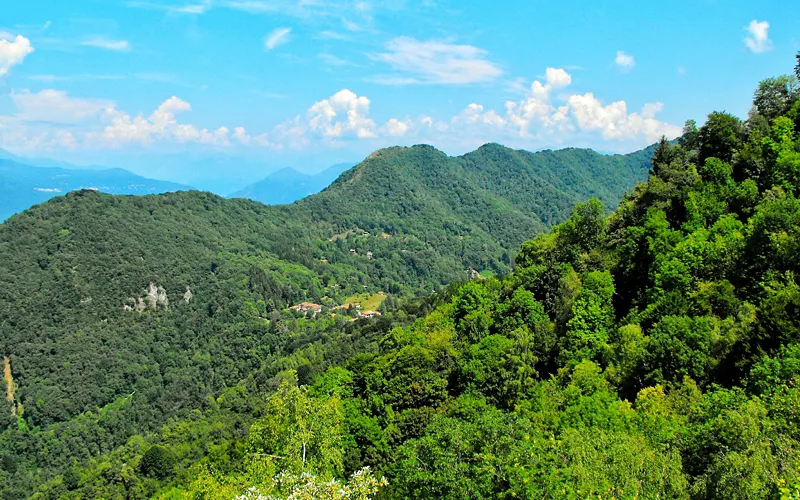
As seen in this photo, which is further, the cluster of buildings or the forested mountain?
the cluster of buildings

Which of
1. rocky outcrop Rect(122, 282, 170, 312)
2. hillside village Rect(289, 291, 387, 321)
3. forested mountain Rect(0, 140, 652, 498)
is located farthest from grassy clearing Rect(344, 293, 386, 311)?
rocky outcrop Rect(122, 282, 170, 312)

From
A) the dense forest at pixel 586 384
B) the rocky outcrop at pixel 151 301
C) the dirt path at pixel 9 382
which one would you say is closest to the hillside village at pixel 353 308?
the rocky outcrop at pixel 151 301

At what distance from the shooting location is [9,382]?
12662 centimetres

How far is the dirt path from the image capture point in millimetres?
120519

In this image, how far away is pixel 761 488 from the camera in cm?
1597

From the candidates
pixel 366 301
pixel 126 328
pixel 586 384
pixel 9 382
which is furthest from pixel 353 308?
pixel 586 384

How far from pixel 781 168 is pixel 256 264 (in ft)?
561

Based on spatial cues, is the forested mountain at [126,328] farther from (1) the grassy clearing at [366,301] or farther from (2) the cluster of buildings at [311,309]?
(1) the grassy clearing at [366,301]

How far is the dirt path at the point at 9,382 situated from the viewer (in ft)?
395

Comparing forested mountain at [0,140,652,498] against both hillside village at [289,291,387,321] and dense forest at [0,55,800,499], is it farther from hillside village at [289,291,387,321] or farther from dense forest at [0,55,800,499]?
dense forest at [0,55,800,499]

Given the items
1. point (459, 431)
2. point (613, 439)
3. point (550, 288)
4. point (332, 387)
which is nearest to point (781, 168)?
point (550, 288)

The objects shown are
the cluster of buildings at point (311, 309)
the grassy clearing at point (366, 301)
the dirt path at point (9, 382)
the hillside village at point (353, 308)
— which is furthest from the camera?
the grassy clearing at point (366, 301)

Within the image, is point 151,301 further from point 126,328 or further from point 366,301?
point 366,301

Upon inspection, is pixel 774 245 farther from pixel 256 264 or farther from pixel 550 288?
pixel 256 264
